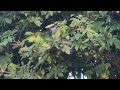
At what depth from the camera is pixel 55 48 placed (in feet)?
8.01

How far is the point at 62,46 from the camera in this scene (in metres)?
2.45

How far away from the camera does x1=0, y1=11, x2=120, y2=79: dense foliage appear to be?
2451 millimetres

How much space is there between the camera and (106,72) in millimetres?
2480

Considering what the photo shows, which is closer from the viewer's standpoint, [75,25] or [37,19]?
[75,25]

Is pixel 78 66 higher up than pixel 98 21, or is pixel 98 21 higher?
pixel 98 21

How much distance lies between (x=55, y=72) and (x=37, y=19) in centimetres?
61

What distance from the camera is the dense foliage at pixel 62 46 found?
8.04 ft

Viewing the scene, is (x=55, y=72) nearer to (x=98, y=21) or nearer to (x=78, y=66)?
(x=78, y=66)
